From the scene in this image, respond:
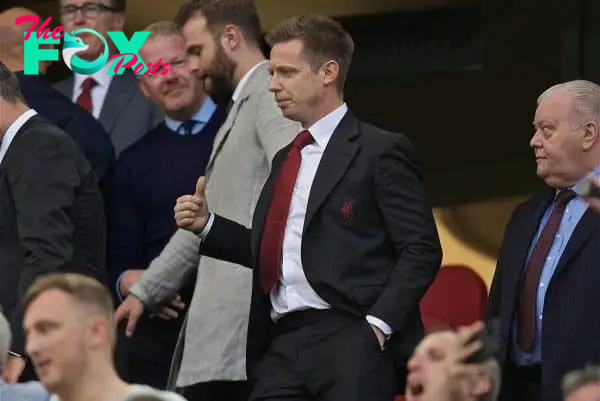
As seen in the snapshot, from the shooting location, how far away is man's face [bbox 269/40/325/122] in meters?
6.11

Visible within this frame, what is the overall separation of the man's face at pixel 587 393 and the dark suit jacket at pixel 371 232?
3.95ft

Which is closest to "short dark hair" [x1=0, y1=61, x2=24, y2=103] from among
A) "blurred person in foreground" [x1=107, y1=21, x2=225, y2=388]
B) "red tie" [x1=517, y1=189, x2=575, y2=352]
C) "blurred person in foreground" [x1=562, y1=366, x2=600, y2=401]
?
"blurred person in foreground" [x1=107, y1=21, x2=225, y2=388]

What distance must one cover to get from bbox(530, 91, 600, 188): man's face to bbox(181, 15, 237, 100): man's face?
126 cm

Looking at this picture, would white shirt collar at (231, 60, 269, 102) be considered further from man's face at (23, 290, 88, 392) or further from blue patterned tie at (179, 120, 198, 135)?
man's face at (23, 290, 88, 392)

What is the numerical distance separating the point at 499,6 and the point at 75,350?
4.16 m

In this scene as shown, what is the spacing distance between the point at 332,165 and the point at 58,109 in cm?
188

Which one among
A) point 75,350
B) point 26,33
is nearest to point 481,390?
point 75,350

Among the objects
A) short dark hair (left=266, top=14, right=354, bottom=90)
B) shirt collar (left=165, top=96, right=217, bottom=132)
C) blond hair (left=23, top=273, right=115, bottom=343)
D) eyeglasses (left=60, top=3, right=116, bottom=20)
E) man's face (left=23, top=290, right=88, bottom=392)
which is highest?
eyeglasses (left=60, top=3, right=116, bottom=20)

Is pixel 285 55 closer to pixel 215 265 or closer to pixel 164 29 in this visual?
pixel 215 265

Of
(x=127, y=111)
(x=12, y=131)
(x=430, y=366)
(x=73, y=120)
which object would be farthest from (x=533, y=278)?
(x=127, y=111)

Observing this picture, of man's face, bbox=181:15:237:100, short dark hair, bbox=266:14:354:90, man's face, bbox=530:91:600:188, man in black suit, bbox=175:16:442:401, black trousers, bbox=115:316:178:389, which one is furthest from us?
black trousers, bbox=115:316:178:389

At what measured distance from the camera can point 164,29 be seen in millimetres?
7562

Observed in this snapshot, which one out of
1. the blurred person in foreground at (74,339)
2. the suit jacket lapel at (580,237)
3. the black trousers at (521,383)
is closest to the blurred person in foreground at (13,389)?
the blurred person in foreground at (74,339)

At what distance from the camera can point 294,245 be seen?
19.9 ft
